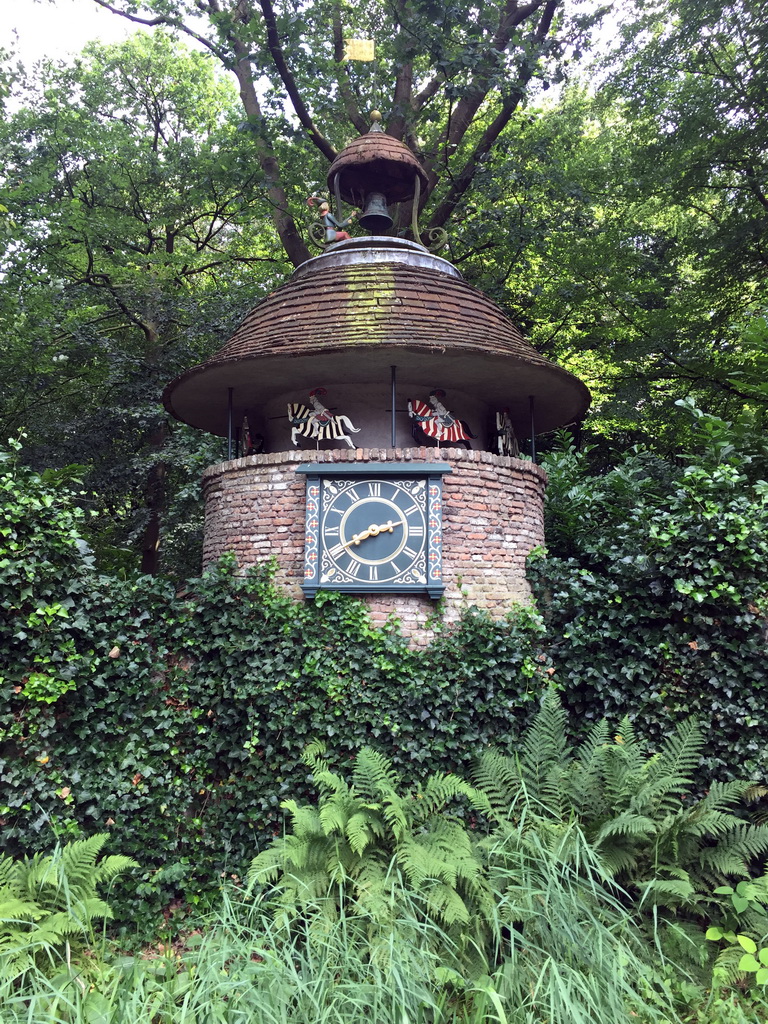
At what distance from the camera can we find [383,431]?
779 cm

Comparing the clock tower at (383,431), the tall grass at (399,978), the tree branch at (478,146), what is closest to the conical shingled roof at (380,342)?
the clock tower at (383,431)

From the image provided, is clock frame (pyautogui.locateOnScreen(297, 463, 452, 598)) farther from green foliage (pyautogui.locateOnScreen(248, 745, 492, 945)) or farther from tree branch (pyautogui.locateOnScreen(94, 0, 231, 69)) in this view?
tree branch (pyautogui.locateOnScreen(94, 0, 231, 69))

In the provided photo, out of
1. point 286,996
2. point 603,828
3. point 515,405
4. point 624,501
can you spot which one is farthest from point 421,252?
point 286,996

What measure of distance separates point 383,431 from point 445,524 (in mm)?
1416

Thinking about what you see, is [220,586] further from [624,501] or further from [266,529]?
[624,501]

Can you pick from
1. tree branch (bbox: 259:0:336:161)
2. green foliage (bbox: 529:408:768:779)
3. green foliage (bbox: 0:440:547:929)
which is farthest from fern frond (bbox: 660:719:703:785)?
tree branch (bbox: 259:0:336:161)

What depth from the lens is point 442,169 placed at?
43.5 ft

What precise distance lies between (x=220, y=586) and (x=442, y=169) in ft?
31.9

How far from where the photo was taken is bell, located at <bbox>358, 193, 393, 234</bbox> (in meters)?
9.38

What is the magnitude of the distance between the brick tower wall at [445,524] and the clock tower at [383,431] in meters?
0.01

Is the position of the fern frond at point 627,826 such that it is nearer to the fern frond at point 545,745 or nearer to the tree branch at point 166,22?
the fern frond at point 545,745

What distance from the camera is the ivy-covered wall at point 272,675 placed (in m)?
5.71

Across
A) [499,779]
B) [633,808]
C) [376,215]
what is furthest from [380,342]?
[633,808]

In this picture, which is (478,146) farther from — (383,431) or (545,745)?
(545,745)
